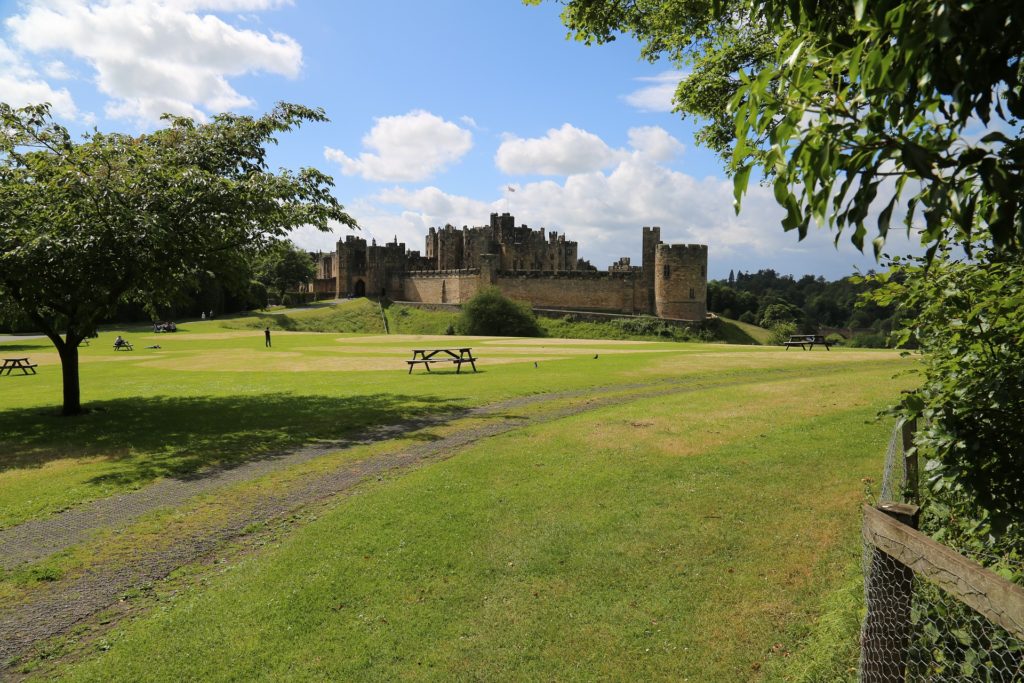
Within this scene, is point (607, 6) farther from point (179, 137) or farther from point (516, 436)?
point (179, 137)

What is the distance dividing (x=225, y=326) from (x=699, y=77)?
5283 centimetres

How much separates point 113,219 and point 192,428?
4543 mm

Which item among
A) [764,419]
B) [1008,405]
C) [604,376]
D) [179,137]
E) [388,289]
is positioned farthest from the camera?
[388,289]

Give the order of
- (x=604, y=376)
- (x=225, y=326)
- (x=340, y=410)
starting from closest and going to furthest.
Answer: (x=340, y=410) → (x=604, y=376) → (x=225, y=326)

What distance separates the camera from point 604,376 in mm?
20703

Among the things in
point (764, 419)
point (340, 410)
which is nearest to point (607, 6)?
point (764, 419)

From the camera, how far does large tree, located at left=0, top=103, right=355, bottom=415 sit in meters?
13.3

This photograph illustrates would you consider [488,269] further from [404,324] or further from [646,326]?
[646,326]

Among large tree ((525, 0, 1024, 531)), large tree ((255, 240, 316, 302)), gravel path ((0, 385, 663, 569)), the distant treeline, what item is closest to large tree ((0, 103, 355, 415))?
gravel path ((0, 385, 663, 569))

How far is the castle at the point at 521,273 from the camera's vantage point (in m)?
63.3

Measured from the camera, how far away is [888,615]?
3234 millimetres

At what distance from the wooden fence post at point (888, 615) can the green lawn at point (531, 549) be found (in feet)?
3.39

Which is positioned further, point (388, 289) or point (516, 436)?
point (388, 289)

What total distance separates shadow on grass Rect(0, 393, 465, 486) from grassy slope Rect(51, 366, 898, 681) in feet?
12.3
